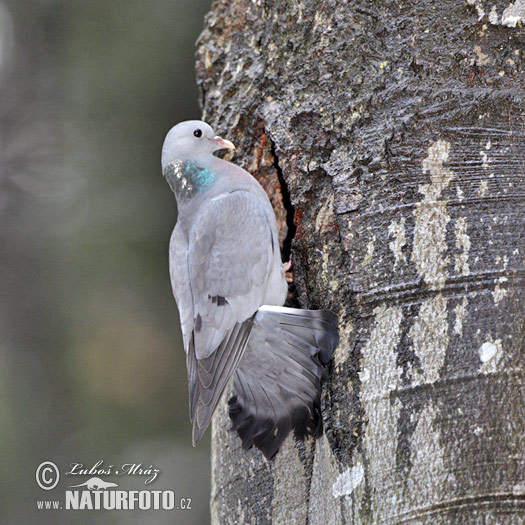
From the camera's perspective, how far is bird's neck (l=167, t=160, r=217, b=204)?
11.4 ft

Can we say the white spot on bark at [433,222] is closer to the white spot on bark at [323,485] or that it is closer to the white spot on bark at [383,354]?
the white spot on bark at [383,354]

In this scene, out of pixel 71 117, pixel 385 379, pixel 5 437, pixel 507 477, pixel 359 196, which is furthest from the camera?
pixel 71 117

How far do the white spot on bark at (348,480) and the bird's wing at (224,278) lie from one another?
0.58 meters

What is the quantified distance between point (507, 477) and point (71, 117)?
4.33m

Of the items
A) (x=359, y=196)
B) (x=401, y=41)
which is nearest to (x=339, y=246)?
(x=359, y=196)

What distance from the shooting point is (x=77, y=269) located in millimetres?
5402

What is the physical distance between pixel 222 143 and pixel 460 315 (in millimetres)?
1439

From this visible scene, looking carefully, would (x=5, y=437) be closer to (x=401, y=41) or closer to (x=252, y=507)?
(x=252, y=507)

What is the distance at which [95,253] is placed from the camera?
540cm

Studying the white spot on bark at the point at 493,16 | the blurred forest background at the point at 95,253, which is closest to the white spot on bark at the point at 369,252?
the white spot on bark at the point at 493,16

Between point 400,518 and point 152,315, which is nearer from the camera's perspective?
point 400,518

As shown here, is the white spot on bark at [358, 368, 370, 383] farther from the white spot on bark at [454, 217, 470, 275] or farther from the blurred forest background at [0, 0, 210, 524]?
the blurred forest background at [0, 0, 210, 524]

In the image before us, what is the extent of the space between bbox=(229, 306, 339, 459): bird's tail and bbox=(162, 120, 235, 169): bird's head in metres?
0.88

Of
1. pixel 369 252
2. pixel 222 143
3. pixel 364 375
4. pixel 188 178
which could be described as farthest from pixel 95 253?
pixel 364 375
